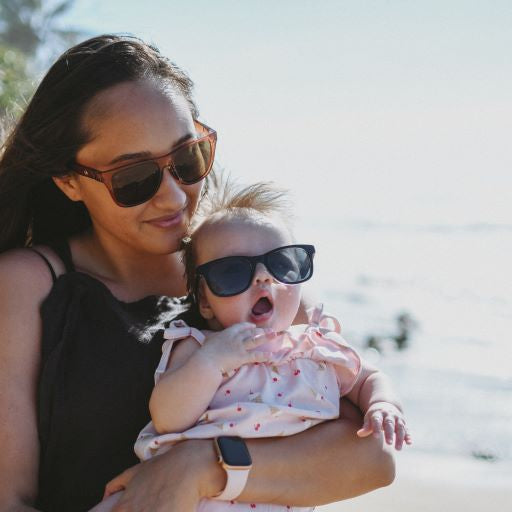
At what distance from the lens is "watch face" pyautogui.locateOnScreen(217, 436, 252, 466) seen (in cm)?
246

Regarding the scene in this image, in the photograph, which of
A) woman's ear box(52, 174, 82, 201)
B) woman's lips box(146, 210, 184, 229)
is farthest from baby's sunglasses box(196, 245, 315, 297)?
woman's ear box(52, 174, 82, 201)

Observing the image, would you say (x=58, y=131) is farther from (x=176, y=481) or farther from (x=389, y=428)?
(x=389, y=428)

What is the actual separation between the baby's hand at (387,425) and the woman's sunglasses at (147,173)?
3.80 feet

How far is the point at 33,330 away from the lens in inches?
107

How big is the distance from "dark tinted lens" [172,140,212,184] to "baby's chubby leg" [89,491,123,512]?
121 centimetres

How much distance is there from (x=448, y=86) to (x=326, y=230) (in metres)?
27.2

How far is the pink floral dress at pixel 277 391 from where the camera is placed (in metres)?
2.56

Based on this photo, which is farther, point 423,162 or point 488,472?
point 423,162

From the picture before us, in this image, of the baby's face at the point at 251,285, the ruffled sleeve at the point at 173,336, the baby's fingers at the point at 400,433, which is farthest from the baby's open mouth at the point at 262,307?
the baby's fingers at the point at 400,433

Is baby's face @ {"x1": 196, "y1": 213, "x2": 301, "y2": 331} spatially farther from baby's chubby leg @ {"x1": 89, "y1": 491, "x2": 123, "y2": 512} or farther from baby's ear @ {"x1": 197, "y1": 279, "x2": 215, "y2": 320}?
baby's chubby leg @ {"x1": 89, "y1": 491, "x2": 123, "y2": 512}

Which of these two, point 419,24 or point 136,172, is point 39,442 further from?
point 419,24

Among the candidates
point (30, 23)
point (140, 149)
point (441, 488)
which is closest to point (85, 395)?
point (140, 149)

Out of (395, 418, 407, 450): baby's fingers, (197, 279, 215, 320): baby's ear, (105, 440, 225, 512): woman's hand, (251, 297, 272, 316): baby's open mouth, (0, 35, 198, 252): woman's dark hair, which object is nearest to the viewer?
(105, 440, 225, 512): woman's hand

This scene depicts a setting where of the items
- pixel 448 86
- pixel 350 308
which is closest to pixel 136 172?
pixel 350 308
